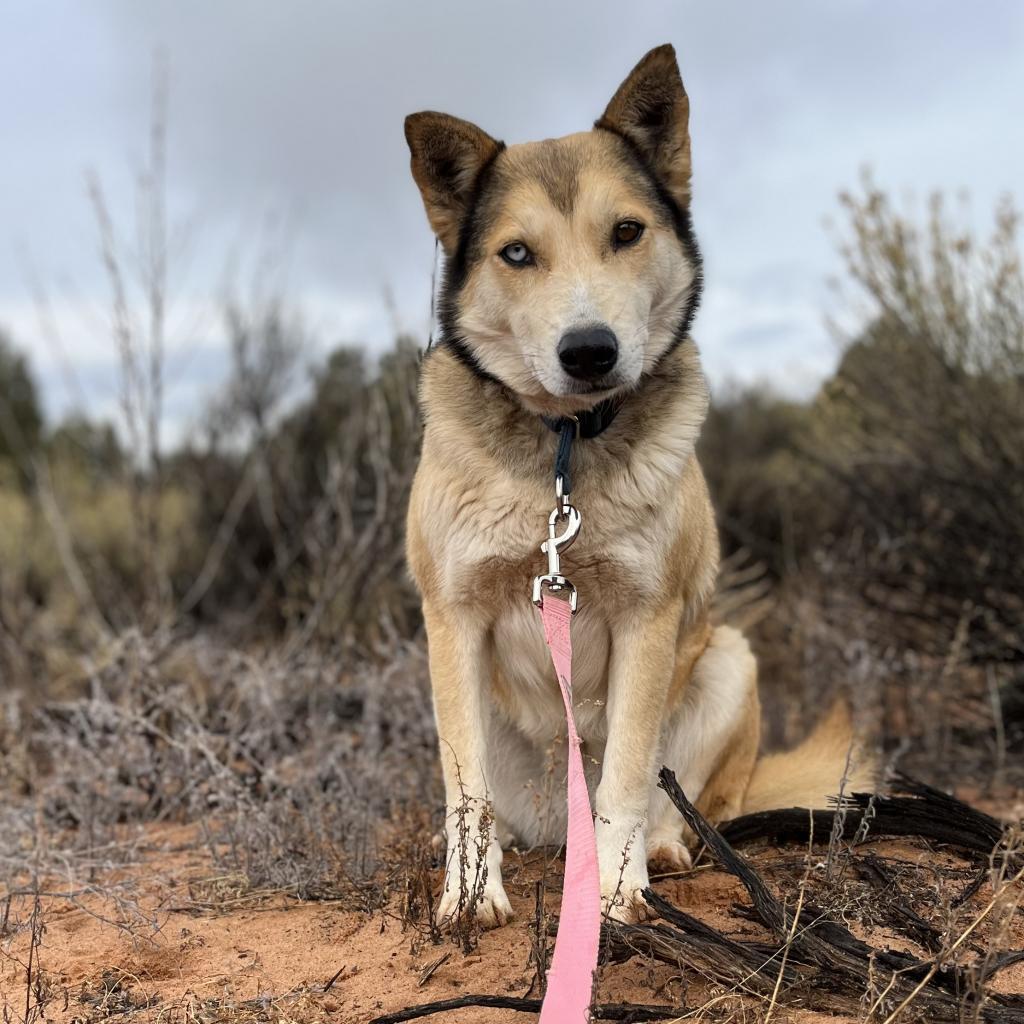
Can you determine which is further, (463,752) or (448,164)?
(448,164)

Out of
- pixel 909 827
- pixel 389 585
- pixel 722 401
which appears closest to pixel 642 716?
pixel 909 827

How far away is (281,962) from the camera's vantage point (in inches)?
102

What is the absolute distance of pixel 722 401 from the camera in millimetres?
13797

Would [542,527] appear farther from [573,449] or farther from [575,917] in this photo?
[575,917]

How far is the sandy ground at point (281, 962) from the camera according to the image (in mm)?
2299

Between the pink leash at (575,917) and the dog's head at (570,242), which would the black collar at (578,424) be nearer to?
the dog's head at (570,242)

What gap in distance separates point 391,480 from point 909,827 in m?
2.78

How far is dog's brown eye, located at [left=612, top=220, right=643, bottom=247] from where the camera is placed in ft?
9.15

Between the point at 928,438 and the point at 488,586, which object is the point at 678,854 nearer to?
the point at 488,586

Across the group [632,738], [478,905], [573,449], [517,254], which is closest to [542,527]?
[573,449]

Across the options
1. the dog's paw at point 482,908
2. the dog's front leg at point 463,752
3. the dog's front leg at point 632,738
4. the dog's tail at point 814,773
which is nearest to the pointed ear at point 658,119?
the dog's front leg at point 632,738

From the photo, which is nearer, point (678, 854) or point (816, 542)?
point (678, 854)

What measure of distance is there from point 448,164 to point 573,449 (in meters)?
0.90

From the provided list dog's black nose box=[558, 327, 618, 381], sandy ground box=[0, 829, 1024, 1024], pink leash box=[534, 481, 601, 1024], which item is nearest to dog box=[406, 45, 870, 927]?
dog's black nose box=[558, 327, 618, 381]
